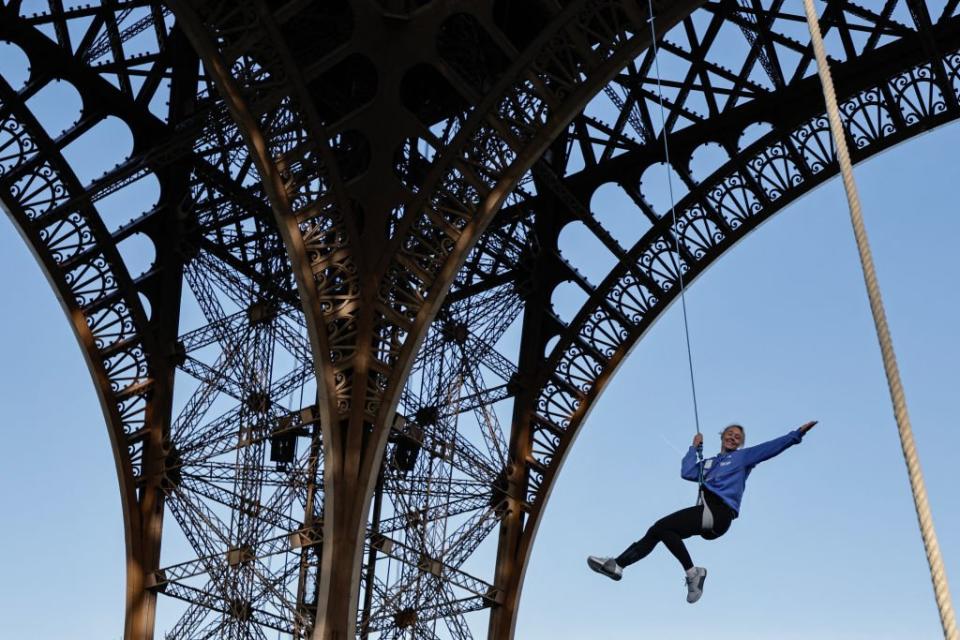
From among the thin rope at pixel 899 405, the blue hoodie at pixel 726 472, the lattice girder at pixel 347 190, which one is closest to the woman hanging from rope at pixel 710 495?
the blue hoodie at pixel 726 472

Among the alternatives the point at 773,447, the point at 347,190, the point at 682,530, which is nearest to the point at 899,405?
the point at 773,447

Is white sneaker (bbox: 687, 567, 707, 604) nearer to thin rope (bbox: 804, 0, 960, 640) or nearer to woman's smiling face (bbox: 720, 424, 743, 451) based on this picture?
woman's smiling face (bbox: 720, 424, 743, 451)

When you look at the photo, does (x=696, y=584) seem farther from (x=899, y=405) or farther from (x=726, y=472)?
(x=899, y=405)

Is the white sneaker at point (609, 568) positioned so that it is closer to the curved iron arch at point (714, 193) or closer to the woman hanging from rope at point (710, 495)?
the woman hanging from rope at point (710, 495)

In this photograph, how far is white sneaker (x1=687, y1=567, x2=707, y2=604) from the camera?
12805mm

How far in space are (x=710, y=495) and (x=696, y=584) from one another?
735 millimetres

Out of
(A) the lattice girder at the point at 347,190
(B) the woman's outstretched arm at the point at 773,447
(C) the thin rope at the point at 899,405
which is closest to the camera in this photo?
(C) the thin rope at the point at 899,405

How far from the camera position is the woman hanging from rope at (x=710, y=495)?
41.5 ft

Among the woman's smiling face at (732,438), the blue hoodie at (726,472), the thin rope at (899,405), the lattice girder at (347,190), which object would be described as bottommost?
the thin rope at (899,405)

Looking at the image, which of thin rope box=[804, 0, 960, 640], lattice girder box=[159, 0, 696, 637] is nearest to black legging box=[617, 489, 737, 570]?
thin rope box=[804, 0, 960, 640]

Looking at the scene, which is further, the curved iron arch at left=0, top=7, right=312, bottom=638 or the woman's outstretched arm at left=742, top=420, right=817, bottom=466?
the curved iron arch at left=0, top=7, right=312, bottom=638

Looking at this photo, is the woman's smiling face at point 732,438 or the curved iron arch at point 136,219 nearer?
the woman's smiling face at point 732,438

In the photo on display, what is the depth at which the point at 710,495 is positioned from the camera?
504 inches

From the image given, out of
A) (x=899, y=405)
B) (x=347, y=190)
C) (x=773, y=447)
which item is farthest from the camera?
(x=347, y=190)
